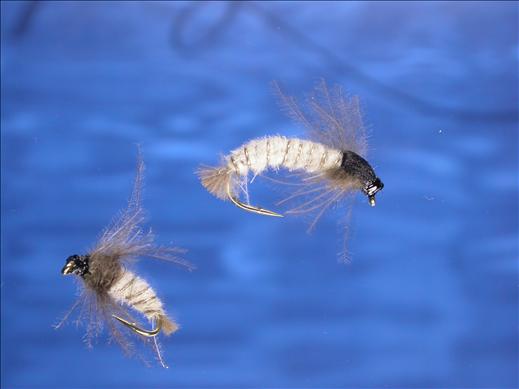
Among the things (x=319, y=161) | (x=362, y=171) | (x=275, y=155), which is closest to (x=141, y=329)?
(x=275, y=155)

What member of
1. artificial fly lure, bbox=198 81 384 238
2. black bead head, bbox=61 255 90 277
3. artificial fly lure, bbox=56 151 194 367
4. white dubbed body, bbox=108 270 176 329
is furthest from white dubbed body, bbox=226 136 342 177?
black bead head, bbox=61 255 90 277

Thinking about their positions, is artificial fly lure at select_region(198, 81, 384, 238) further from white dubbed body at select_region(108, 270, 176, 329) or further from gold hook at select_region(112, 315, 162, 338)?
gold hook at select_region(112, 315, 162, 338)

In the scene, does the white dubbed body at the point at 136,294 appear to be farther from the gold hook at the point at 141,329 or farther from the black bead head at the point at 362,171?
the black bead head at the point at 362,171

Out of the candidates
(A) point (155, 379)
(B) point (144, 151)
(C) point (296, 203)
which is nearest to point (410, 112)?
(C) point (296, 203)

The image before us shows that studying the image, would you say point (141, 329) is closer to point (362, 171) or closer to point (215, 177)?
point (215, 177)

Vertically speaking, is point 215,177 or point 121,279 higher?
point 215,177

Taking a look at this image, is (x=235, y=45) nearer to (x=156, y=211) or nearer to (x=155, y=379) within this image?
(x=156, y=211)
